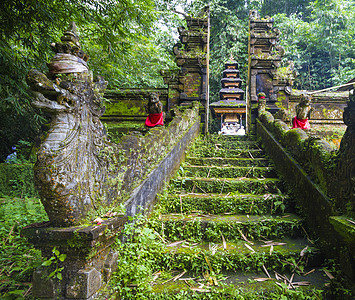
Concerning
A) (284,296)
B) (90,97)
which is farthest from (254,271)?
(90,97)

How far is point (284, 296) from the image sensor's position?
6.51ft

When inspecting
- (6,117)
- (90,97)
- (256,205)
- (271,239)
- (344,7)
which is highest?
(344,7)

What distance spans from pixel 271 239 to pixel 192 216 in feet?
3.05

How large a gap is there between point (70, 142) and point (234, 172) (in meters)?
3.04

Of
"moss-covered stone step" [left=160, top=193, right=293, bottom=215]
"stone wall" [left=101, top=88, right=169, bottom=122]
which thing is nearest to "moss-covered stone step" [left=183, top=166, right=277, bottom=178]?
"moss-covered stone step" [left=160, top=193, right=293, bottom=215]

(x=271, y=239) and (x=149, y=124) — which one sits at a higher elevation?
(x=149, y=124)

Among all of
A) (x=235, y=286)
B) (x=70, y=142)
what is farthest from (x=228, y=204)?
(x=70, y=142)

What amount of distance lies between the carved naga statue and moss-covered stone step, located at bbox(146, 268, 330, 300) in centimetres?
90

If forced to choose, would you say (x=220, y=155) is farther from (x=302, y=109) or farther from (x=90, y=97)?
(x=90, y=97)

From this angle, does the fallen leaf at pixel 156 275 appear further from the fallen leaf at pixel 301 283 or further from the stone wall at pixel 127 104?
the stone wall at pixel 127 104

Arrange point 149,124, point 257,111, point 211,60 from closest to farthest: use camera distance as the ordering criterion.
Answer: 1. point 149,124
2. point 257,111
3. point 211,60

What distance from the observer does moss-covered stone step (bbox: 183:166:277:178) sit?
4281mm

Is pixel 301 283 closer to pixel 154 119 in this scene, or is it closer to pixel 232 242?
pixel 232 242

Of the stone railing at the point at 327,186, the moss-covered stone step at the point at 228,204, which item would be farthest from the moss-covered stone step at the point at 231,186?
the moss-covered stone step at the point at 228,204
